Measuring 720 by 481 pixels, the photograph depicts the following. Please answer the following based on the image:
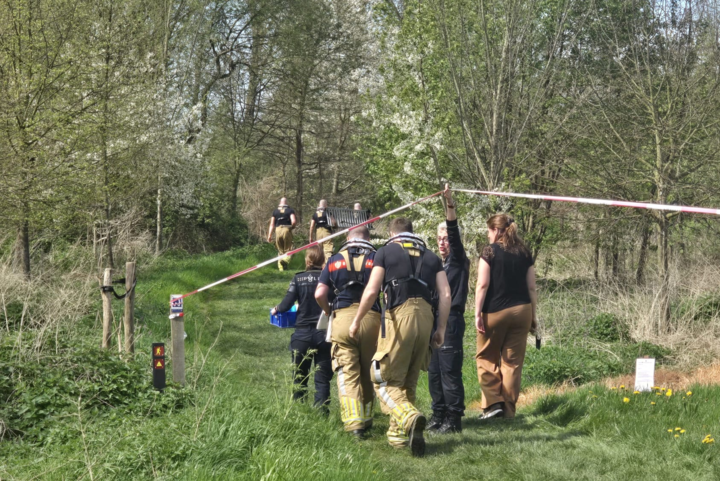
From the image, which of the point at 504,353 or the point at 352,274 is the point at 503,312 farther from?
the point at 352,274

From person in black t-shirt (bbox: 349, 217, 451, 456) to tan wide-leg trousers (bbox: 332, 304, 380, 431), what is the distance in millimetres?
278

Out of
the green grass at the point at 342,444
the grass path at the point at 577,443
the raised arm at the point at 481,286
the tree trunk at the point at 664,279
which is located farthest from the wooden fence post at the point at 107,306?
the tree trunk at the point at 664,279

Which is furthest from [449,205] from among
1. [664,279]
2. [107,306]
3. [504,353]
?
[664,279]

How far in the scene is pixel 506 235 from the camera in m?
7.34

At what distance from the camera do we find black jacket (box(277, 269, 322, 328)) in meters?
7.72

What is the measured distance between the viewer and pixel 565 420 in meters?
7.09

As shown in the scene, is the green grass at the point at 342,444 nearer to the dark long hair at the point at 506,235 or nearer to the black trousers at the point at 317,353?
the black trousers at the point at 317,353

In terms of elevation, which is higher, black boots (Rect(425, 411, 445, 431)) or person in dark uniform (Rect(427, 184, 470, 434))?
person in dark uniform (Rect(427, 184, 470, 434))

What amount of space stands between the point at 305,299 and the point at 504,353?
207 cm

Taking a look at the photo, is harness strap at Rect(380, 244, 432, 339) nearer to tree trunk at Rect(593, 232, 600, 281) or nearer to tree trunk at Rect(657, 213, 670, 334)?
tree trunk at Rect(657, 213, 670, 334)

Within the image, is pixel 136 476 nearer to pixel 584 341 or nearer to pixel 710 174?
pixel 584 341

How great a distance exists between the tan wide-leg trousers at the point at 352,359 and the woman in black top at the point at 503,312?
113 cm

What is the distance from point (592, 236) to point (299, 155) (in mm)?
16863

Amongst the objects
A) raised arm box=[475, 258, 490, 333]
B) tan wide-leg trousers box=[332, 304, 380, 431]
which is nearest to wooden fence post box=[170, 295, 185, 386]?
tan wide-leg trousers box=[332, 304, 380, 431]
